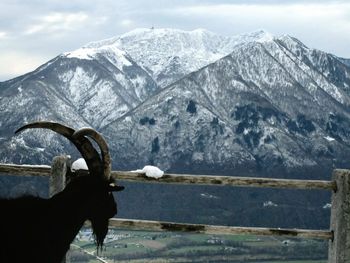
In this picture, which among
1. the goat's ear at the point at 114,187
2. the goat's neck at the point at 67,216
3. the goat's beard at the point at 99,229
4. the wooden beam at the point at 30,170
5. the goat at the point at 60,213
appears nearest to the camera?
the goat at the point at 60,213

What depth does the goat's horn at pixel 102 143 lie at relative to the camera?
27.4 ft

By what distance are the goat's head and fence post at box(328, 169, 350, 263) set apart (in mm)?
3717

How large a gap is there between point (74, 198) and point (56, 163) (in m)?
2.25

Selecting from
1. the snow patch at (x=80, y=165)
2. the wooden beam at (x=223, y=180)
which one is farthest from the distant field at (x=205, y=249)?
the snow patch at (x=80, y=165)

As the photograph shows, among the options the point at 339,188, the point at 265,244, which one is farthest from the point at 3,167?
the point at 265,244

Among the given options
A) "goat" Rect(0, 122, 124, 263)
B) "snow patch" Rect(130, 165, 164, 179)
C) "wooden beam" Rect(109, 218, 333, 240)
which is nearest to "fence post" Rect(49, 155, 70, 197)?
"wooden beam" Rect(109, 218, 333, 240)

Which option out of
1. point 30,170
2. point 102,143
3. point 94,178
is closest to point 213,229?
point 94,178

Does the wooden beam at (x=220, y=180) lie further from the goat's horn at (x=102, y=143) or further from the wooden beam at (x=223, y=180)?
the goat's horn at (x=102, y=143)

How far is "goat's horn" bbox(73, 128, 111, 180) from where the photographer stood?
8.35m

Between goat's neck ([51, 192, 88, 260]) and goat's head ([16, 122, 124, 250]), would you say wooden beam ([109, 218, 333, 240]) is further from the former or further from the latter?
goat's neck ([51, 192, 88, 260])

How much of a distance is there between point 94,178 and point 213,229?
8.76ft

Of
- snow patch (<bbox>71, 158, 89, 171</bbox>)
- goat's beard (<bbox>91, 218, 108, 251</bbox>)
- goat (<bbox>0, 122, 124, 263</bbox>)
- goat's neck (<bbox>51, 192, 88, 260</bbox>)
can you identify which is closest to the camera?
goat (<bbox>0, 122, 124, 263</bbox>)

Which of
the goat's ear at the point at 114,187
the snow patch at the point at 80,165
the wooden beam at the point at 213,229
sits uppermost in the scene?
the snow patch at the point at 80,165

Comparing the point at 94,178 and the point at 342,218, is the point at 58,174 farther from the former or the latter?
the point at 342,218
